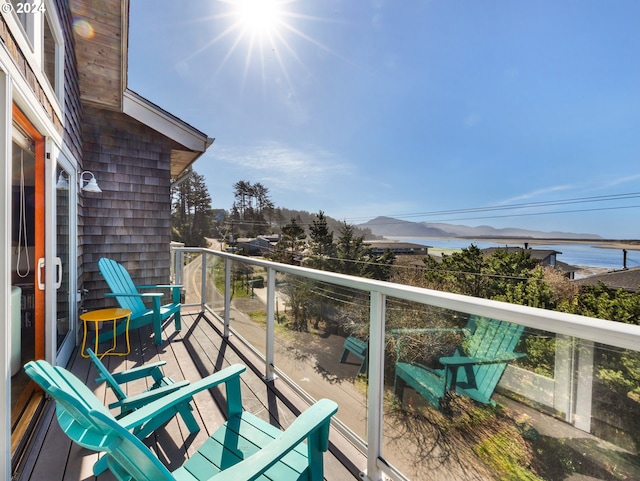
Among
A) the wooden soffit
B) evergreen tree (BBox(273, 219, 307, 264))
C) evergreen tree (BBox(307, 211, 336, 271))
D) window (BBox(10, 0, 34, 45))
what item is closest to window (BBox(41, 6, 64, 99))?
window (BBox(10, 0, 34, 45))

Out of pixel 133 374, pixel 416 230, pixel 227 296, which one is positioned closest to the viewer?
pixel 133 374

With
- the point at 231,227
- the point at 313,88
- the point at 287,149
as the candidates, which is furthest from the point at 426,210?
the point at 313,88

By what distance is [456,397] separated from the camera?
4.14 feet

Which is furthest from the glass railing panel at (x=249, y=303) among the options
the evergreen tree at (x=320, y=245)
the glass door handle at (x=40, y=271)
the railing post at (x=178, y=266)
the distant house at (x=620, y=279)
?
the distant house at (x=620, y=279)

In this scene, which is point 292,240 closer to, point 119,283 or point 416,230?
point 119,283

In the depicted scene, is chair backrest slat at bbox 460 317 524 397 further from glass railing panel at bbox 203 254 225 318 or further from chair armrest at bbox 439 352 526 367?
glass railing panel at bbox 203 254 225 318

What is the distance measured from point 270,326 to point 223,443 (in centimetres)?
131

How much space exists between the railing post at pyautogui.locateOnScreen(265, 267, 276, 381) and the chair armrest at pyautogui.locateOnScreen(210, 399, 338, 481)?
4.95 ft

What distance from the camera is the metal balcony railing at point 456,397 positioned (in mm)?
844

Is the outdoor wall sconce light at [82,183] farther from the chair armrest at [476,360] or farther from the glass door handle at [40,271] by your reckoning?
the chair armrest at [476,360]

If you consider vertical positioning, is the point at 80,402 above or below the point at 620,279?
above

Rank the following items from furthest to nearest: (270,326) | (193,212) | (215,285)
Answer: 1. (193,212)
2. (215,285)
3. (270,326)

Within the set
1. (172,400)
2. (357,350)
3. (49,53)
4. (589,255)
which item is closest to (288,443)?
(172,400)

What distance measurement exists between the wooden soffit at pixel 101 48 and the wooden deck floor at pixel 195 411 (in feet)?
11.4
